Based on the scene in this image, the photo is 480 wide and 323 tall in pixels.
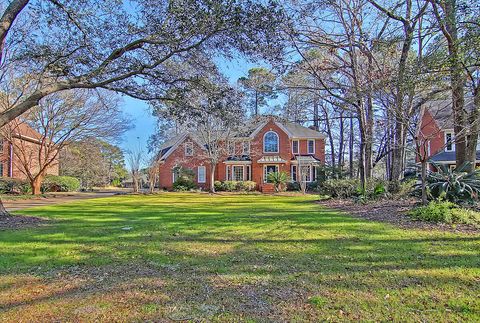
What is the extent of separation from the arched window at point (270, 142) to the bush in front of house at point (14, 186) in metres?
19.8

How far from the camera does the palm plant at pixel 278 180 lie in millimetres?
28864

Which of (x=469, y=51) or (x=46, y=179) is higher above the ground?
(x=469, y=51)

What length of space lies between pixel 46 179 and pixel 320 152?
24.4 metres

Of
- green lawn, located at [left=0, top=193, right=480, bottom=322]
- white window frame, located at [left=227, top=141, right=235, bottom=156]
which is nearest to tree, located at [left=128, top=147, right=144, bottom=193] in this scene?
white window frame, located at [left=227, top=141, right=235, bottom=156]

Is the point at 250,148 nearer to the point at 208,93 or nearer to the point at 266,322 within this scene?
the point at 208,93

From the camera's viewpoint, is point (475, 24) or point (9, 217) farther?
point (9, 217)

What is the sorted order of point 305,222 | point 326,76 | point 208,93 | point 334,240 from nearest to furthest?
point 334,240
point 305,222
point 208,93
point 326,76

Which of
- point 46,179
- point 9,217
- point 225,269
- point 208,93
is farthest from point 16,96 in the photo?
point 225,269

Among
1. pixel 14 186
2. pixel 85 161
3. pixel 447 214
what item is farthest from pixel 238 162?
pixel 447 214

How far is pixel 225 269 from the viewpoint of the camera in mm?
4312

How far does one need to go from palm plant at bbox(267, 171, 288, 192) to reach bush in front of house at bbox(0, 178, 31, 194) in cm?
1921

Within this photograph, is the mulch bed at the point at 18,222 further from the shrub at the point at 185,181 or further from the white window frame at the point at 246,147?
the white window frame at the point at 246,147

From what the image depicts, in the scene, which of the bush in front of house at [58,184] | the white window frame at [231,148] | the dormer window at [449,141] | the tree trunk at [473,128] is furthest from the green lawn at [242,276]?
the white window frame at [231,148]

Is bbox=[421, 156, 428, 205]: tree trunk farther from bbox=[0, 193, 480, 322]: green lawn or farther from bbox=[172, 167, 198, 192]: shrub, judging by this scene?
bbox=[172, 167, 198, 192]: shrub
